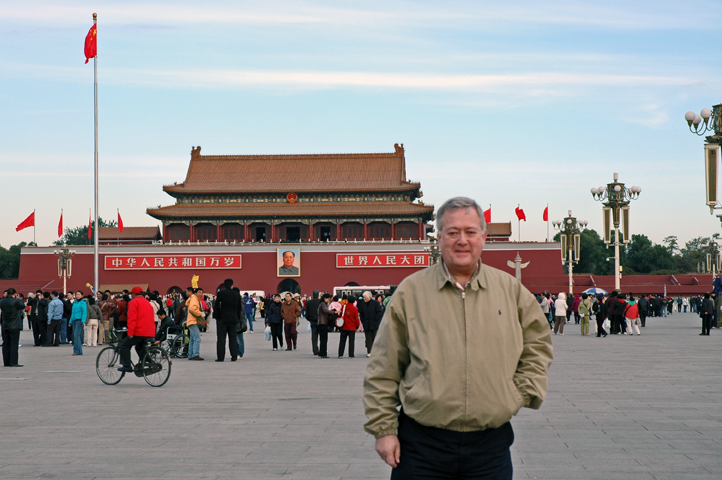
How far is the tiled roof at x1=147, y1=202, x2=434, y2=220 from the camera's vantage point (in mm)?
51031

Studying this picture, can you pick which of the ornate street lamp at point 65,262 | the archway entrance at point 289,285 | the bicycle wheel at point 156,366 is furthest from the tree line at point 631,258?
the bicycle wheel at point 156,366

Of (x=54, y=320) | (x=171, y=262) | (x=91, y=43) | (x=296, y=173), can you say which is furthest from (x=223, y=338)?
(x=296, y=173)

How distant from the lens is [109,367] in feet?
34.8

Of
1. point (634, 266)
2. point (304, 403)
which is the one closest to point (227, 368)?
point (304, 403)

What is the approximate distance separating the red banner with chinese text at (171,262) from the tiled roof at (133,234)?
442cm

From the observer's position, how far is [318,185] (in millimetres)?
52469

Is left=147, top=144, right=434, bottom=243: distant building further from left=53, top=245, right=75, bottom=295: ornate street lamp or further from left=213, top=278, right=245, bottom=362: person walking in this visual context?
left=213, top=278, right=245, bottom=362: person walking

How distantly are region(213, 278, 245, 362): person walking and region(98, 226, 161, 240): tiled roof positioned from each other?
1640 inches

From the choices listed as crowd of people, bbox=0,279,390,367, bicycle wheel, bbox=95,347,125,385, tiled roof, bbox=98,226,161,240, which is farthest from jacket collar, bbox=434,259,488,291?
tiled roof, bbox=98,226,161,240

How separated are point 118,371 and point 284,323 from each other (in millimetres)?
7300

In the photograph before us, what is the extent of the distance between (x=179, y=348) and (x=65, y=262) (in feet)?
105

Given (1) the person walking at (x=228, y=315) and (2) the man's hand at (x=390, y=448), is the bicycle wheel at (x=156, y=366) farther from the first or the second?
(2) the man's hand at (x=390, y=448)

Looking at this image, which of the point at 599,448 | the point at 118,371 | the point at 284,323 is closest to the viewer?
the point at 599,448

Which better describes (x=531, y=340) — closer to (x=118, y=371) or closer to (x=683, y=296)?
(x=118, y=371)
